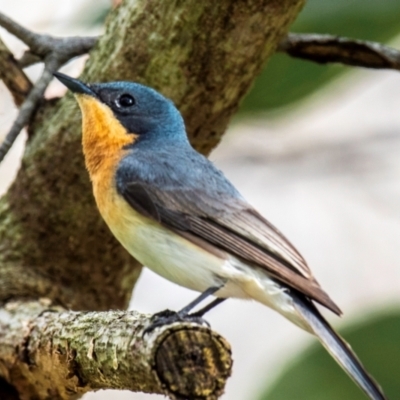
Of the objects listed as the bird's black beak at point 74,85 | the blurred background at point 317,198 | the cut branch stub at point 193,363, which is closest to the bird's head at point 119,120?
the bird's black beak at point 74,85

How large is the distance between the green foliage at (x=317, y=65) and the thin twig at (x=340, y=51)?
30 centimetres

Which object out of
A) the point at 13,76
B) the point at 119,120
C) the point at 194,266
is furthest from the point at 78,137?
the point at 194,266

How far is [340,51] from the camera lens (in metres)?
3.22

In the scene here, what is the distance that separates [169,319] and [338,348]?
1.99 feet

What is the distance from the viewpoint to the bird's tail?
8.06 ft

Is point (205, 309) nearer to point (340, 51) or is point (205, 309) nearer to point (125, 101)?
point (125, 101)

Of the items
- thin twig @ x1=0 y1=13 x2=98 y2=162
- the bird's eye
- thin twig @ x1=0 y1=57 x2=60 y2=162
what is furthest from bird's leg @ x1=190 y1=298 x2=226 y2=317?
thin twig @ x1=0 y1=13 x2=98 y2=162

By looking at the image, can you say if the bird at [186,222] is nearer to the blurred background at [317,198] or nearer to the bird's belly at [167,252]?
the bird's belly at [167,252]

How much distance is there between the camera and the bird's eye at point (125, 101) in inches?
119

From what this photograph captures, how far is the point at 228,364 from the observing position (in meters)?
1.92

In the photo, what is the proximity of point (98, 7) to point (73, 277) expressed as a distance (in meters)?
1.34

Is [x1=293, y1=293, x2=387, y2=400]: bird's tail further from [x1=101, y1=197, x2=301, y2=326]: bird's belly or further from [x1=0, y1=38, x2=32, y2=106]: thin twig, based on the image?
[x1=0, y1=38, x2=32, y2=106]: thin twig

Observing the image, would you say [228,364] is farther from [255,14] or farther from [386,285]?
[386,285]

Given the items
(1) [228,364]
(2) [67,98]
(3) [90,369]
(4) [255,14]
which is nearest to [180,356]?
(1) [228,364]
